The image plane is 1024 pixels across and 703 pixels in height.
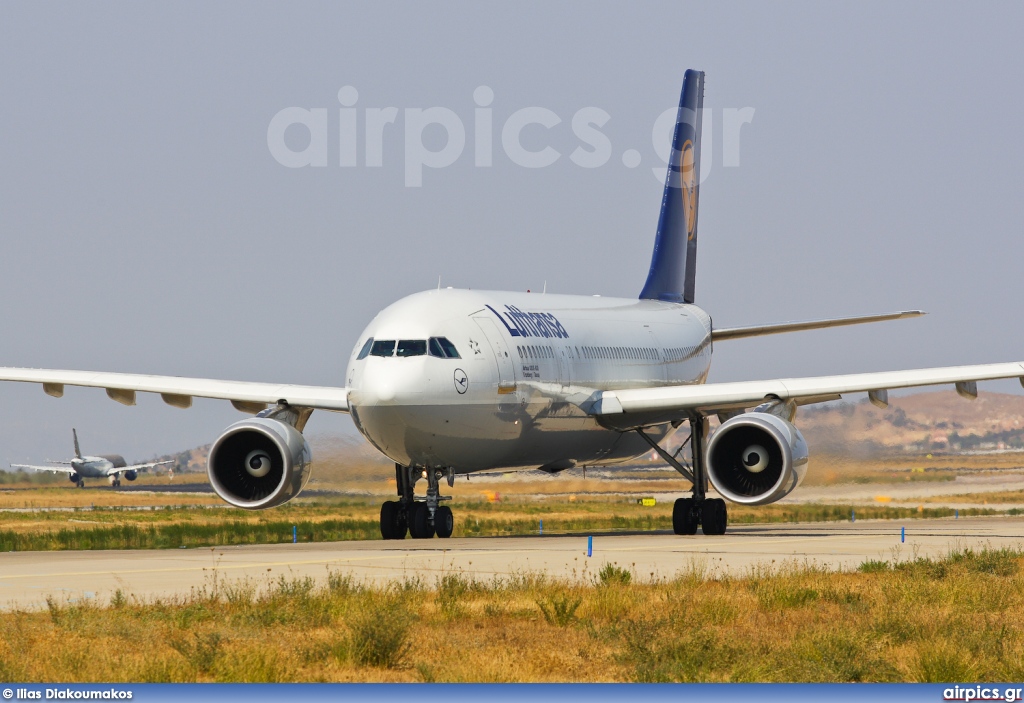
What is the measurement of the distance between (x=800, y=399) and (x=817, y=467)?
1062cm

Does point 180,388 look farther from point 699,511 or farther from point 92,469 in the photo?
point 92,469

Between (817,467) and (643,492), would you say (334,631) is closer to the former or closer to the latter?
(817,467)

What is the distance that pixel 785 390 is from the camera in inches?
1137

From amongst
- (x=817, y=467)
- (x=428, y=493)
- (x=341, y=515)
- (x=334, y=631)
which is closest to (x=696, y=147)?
(x=817, y=467)

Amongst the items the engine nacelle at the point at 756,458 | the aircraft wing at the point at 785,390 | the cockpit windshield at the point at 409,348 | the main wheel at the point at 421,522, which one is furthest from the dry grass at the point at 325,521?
the engine nacelle at the point at 756,458

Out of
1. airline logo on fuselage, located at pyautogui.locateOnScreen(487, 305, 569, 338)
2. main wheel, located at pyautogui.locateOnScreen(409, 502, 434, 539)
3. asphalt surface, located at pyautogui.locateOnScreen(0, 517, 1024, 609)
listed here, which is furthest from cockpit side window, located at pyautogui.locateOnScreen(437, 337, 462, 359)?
main wheel, located at pyautogui.locateOnScreen(409, 502, 434, 539)

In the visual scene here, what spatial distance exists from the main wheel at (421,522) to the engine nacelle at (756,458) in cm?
486

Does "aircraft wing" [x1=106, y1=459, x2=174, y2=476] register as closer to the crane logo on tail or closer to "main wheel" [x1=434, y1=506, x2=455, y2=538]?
the crane logo on tail

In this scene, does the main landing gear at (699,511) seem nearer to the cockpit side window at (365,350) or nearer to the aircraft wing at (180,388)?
the aircraft wing at (180,388)

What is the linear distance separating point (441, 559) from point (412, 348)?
15.8 feet

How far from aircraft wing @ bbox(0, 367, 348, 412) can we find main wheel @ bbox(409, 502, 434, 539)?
2.23 meters

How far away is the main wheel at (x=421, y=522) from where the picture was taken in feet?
90.5

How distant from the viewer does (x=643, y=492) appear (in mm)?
54344

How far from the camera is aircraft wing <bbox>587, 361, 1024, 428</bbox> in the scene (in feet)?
93.1
